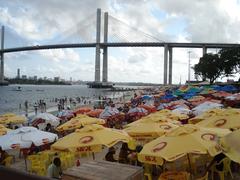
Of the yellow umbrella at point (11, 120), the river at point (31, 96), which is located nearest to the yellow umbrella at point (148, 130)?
the yellow umbrella at point (11, 120)

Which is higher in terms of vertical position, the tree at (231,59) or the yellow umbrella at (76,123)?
the tree at (231,59)

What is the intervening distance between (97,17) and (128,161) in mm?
83174

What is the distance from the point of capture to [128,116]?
1602 centimetres

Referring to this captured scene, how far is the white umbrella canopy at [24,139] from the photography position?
809 cm

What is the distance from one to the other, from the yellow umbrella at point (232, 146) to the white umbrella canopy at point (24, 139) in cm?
516

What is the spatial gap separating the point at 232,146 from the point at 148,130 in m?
4.11

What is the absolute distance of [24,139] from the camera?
8328mm

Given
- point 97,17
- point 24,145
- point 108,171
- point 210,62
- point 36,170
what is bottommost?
point 36,170

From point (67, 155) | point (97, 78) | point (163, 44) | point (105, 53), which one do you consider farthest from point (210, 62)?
point (67, 155)

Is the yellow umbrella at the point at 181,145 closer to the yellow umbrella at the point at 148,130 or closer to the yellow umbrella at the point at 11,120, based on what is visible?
the yellow umbrella at the point at 148,130

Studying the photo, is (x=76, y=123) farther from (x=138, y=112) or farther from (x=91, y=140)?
(x=138, y=112)

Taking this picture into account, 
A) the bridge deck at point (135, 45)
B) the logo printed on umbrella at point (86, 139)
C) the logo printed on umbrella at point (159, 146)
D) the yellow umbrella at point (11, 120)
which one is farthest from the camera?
the bridge deck at point (135, 45)

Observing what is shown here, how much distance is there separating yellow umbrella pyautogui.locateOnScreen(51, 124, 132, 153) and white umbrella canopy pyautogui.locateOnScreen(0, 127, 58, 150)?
113cm

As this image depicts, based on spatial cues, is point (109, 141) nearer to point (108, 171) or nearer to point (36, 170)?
point (36, 170)
